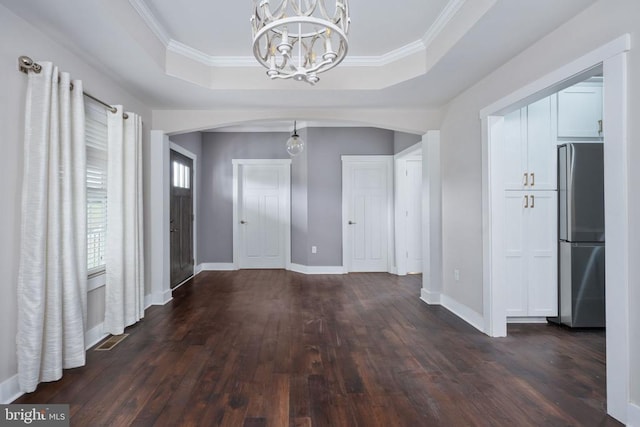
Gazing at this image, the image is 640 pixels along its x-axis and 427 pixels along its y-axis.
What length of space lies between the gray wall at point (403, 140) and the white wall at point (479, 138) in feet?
2.97

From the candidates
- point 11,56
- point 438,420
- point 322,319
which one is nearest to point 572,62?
point 438,420

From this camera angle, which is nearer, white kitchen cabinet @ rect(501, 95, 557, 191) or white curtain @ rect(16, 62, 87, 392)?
white curtain @ rect(16, 62, 87, 392)

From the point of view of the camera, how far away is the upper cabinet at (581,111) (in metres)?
3.18

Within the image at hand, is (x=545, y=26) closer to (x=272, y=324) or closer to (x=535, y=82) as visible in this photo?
(x=535, y=82)

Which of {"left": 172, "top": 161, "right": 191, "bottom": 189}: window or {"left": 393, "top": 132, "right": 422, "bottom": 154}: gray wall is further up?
{"left": 393, "top": 132, "right": 422, "bottom": 154}: gray wall

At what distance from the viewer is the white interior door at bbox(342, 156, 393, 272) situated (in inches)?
→ 230

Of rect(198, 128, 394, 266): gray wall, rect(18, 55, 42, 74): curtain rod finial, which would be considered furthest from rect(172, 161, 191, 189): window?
rect(18, 55, 42, 74): curtain rod finial

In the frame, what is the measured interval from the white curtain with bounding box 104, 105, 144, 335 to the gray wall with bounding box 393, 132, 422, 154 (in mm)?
3618

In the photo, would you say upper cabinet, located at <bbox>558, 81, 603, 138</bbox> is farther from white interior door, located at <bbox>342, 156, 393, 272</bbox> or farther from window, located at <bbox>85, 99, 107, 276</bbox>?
window, located at <bbox>85, 99, 107, 276</bbox>

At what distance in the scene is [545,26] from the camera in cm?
219

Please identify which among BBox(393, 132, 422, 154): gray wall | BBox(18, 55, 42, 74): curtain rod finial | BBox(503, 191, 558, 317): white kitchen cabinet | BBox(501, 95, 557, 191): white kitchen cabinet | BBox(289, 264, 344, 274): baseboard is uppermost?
BBox(393, 132, 422, 154): gray wall

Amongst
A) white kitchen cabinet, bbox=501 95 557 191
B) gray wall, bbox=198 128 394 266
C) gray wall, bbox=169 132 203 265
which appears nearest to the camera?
white kitchen cabinet, bbox=501 95 557 191

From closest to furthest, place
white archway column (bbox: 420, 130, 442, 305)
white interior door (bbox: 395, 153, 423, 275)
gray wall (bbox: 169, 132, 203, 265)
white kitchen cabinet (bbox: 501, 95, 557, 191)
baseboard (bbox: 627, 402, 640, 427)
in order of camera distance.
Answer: baseboard (bbox: 627, 402, 640, 427) → white kitchen cabinet (bbox: 501, 95, 557, 191) → white archway column (bbox: 420, 130, 442, 305) → gray wall (bbox: 169, 132, 203, 265) → white interior door (bbox: 395, 153, 423, 275)

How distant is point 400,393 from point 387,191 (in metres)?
4.15
